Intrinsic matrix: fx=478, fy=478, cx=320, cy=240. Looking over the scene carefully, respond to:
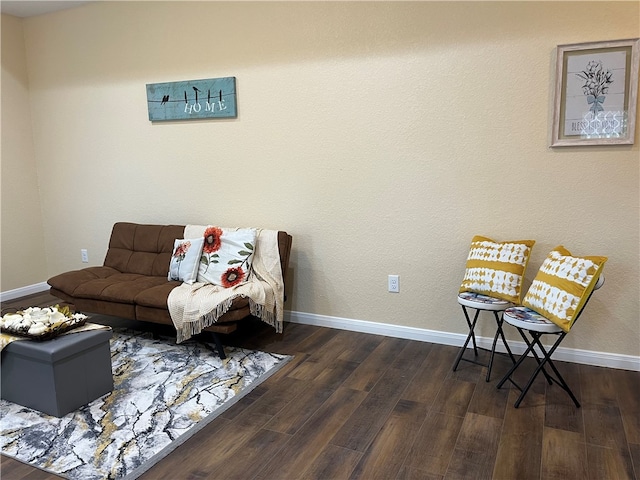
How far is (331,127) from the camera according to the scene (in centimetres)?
338

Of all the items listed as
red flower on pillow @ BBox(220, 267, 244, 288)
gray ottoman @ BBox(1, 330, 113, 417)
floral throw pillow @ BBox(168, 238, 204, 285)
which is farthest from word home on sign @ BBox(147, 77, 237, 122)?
gray ottoman @ BBox(1, 330, 113, 417)

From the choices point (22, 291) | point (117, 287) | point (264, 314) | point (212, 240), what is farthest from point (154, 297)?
point (22, 291)

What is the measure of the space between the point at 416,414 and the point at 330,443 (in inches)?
19.1

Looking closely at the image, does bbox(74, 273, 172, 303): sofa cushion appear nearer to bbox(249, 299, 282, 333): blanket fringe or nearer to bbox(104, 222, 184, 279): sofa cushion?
bbox(104, 222, 184, 279): sofa cushion

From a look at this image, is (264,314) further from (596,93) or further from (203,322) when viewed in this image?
(596,93)

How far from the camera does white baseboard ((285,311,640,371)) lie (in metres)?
2.82

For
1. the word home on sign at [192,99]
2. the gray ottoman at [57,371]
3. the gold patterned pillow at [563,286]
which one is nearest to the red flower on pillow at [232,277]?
the gray ottoman at [57,371]

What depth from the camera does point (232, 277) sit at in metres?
3.30

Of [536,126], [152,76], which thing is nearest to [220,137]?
[152,76]

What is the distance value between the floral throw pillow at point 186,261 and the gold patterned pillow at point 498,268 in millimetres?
1826

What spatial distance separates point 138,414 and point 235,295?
90 centimetres

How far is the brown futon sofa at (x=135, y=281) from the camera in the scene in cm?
307

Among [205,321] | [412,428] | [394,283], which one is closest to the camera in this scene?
[412,428]

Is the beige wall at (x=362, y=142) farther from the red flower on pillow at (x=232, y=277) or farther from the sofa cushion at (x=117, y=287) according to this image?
the sofa cushion at (x=117, y=287)
